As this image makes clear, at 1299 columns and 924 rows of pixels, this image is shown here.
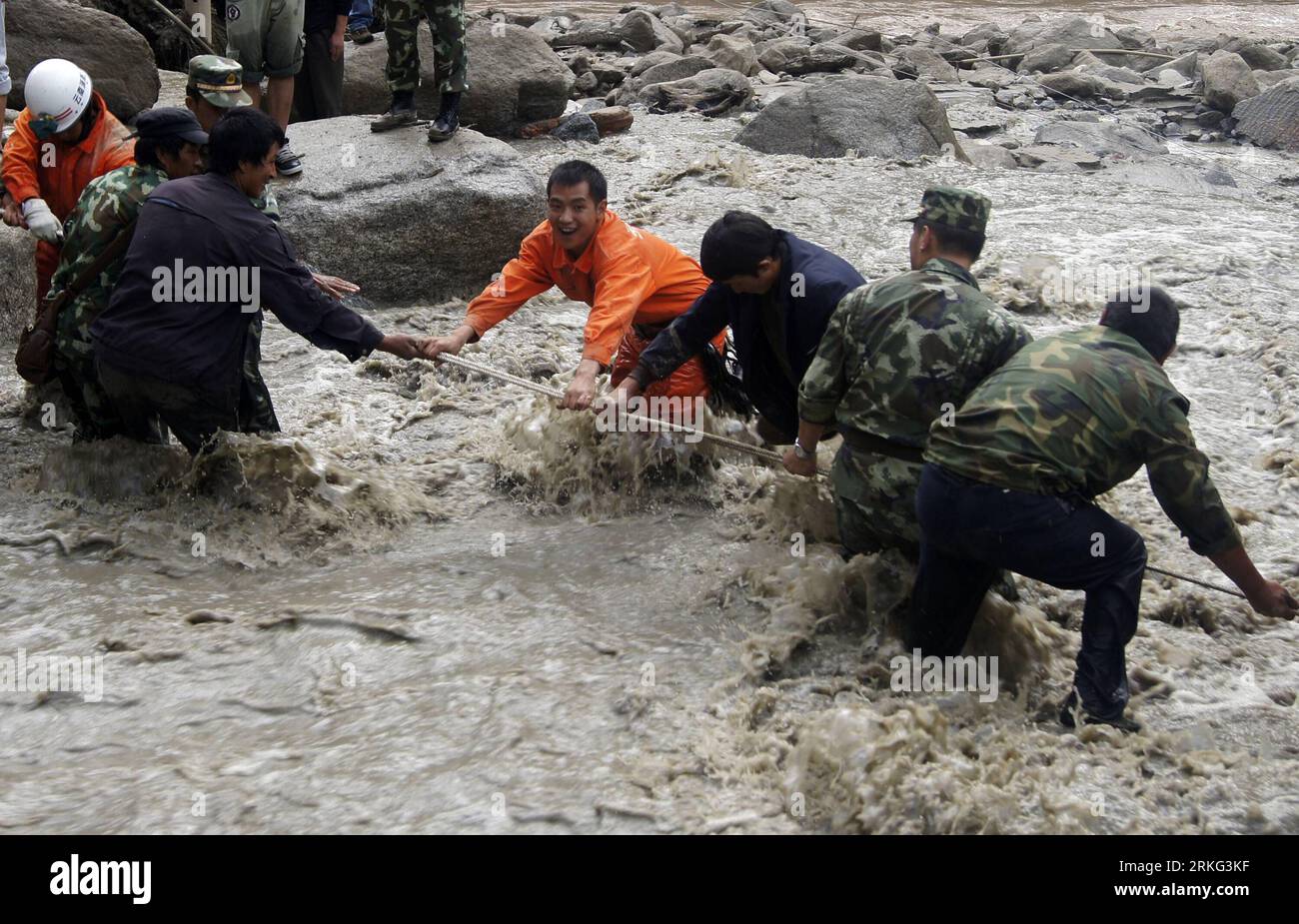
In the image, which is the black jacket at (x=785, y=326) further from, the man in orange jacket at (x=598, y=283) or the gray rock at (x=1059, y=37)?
the gray rock at (x=1059, y=37)

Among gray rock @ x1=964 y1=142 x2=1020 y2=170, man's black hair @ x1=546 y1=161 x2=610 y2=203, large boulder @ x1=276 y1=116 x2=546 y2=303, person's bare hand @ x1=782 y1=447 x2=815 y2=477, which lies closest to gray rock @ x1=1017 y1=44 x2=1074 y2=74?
gray rock @ x1=964 y1=142 x2=1020 y2=170

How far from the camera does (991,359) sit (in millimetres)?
3803

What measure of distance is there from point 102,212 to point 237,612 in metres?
1.58

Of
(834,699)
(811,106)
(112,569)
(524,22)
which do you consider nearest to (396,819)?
(834,699)

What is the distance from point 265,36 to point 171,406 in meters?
2.93

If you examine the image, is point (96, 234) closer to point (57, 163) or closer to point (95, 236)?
point (95, 236)

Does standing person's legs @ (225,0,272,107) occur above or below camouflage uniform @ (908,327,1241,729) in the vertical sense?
above

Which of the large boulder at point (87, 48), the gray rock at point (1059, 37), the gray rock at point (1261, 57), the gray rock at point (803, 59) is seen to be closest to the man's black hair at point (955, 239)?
the large boulder at point (87, 48)

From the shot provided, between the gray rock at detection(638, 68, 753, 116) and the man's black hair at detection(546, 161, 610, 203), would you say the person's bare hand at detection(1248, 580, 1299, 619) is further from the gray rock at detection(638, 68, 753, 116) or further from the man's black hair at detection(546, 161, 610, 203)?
the gray rock at detection(638, 68, 753, 116)

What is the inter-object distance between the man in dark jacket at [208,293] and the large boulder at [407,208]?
7.86 ft

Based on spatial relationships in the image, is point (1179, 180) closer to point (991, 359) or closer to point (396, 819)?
point (991, 359)

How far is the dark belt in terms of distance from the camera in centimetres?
388

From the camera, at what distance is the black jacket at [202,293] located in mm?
4477

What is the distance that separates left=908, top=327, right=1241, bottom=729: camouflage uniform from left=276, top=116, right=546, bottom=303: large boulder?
4308mm
